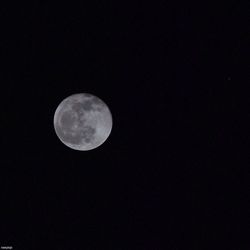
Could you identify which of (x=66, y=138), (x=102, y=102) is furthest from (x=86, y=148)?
(x=102, y=102)

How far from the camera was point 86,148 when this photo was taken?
11.4 metres

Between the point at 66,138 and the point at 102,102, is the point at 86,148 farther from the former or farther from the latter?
the point at 102,102

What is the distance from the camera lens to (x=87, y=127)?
10.9 meters

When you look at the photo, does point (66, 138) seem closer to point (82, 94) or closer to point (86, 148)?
point (86, 148)

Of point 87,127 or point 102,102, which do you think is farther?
point 102,102

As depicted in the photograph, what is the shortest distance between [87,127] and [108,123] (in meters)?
0.85

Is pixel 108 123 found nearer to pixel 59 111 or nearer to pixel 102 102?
pixel 102 102

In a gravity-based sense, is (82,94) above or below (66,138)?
above

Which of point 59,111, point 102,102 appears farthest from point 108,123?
point 59,111

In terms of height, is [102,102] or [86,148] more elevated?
[102,102]

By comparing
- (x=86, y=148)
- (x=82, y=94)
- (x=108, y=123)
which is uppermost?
(x=82, y=94)

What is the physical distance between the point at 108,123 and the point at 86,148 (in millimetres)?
970

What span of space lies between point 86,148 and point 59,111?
1323 millimetres

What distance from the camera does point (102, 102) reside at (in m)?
11.6
